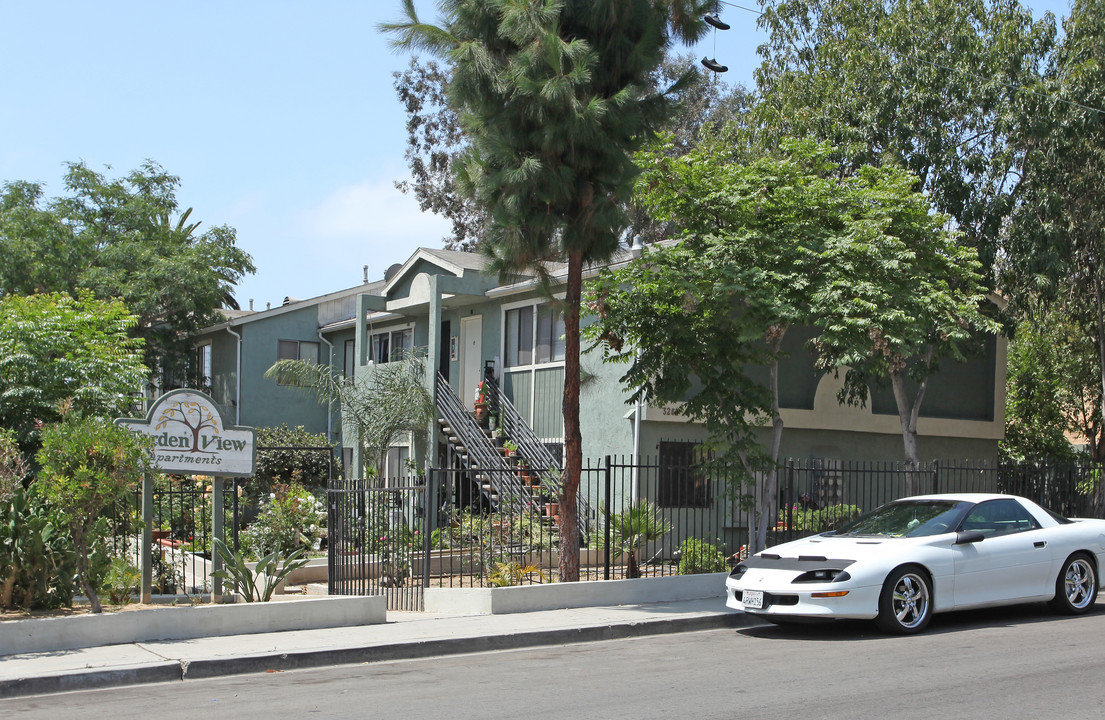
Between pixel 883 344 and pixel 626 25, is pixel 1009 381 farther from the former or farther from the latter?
pixel 626 25

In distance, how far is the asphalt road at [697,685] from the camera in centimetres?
711

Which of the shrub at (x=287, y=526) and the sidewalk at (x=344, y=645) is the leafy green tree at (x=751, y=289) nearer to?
the sidewalk at (x=344, y=645)

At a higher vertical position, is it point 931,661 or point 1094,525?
point 1094,525

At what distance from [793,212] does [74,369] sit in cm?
1197

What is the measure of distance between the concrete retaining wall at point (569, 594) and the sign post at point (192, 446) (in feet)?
8.89

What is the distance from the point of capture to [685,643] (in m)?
10.4

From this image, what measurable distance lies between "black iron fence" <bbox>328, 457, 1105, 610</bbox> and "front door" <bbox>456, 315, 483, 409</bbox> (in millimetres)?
2808

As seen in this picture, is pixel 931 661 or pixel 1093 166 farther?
pixel 1093 166

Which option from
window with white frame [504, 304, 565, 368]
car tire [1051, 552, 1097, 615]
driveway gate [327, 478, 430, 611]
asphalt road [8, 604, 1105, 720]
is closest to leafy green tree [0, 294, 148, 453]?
driveway gate [327, 478, 430, 611]

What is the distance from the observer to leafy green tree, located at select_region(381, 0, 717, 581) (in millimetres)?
12375

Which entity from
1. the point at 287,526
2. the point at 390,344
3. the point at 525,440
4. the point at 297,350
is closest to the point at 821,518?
the point at 525,440

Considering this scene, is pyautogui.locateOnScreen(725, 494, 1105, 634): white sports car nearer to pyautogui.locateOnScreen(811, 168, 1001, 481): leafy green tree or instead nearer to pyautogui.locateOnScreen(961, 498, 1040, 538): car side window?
pyautogui.locateOnScreen(961, 498, 1040, 538): car side window

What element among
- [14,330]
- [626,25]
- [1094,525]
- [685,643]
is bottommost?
[685,643]

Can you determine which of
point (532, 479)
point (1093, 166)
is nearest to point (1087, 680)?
point (532, 479)
